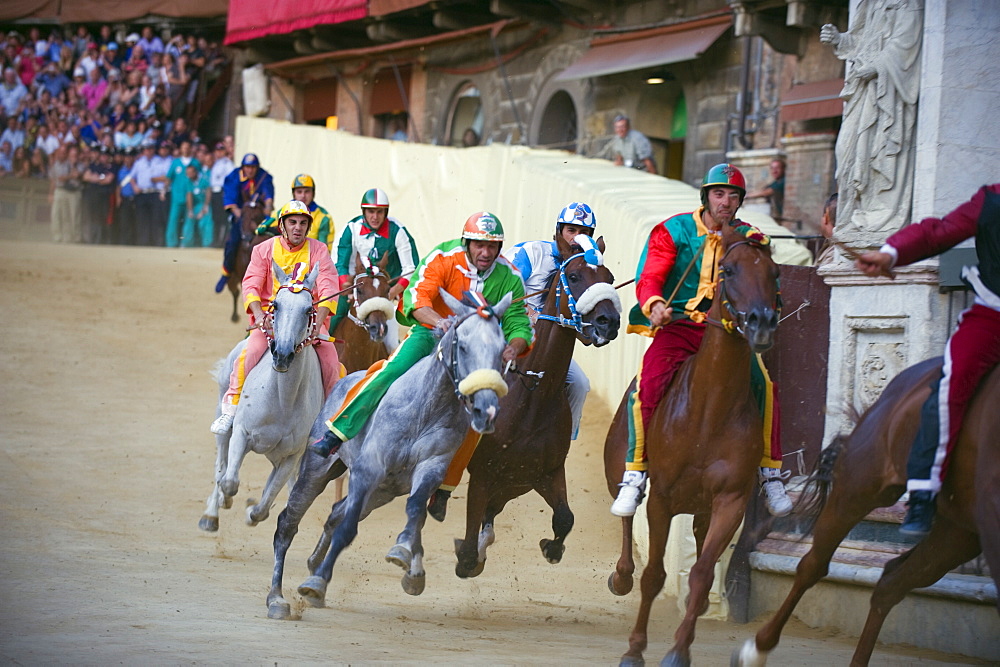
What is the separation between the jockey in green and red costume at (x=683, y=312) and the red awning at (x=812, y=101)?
9.56 m

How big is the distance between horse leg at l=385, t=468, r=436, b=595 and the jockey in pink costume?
243 centimetres

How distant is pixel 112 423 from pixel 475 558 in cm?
772

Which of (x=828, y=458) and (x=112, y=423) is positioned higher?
(x=828, y=458)

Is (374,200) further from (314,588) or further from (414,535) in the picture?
(314,588)

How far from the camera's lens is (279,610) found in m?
8.23

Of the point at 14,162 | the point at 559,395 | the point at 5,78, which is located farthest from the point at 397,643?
the point at 5,78

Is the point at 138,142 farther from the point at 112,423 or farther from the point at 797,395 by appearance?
the point at 797,395

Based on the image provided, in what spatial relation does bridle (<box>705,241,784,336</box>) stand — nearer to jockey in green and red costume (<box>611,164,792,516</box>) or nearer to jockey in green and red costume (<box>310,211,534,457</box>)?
jockey in green and red costume (<box>611,164,792,516</box>)

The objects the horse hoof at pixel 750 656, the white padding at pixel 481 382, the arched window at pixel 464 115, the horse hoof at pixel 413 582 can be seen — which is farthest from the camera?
the arched window at pixel 464 115

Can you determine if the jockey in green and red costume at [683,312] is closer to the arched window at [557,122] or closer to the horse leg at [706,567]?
the horse leg at [706,567]

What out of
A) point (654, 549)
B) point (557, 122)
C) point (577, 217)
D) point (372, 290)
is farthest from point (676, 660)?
point (557, 122)

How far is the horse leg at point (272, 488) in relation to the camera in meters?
10.1

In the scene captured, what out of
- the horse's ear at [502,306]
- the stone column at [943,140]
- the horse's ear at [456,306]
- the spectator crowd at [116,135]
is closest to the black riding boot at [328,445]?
the horse's ear at [456,306]

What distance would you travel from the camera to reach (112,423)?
15.5 m
